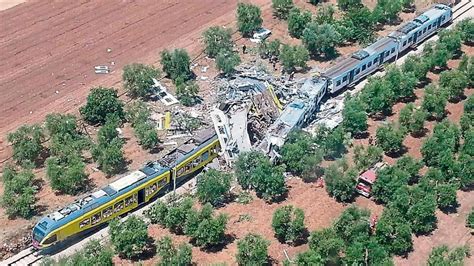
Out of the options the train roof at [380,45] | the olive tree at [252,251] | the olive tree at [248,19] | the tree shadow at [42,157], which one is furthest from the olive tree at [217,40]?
the olive tree at [252,251]

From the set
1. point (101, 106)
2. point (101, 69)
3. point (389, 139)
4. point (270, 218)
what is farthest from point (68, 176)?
point (389, 139)

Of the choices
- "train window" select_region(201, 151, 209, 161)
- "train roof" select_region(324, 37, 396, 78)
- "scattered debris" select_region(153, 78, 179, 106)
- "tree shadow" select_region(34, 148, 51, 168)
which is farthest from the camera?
"train roof" select_region(324, 37, 396, 78)

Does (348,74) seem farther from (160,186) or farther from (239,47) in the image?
(160,186)

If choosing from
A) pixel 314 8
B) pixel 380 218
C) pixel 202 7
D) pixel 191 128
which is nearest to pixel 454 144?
pixel 380 218

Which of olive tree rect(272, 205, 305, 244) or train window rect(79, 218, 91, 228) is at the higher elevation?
train window rect(79, 218, 91, 228)

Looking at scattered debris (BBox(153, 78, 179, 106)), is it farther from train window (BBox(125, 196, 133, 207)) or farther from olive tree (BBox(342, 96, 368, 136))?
olive tree (BBox(342, 96, 368, 136))

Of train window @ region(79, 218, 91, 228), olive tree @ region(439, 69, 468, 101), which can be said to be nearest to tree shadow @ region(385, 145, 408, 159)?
olive tree @ region(439, 69, 468, 101)

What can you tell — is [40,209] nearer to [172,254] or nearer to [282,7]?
[172,254]
